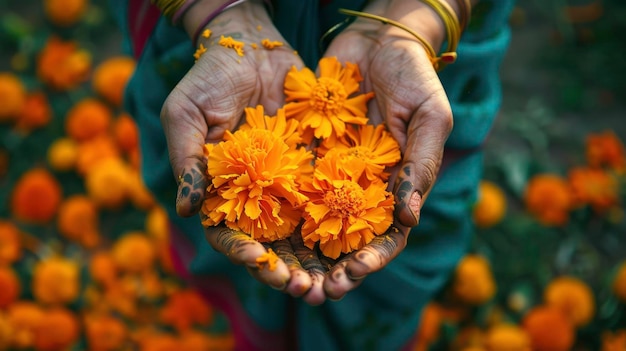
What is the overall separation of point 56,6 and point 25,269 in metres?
1.08

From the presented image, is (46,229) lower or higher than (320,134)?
lower

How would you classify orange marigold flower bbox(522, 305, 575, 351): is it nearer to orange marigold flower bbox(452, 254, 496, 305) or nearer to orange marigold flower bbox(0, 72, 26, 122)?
orange marigold flower bbox(452, 254, 496, 305)

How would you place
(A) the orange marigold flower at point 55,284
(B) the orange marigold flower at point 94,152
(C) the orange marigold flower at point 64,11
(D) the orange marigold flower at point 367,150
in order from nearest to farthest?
(D) the orange marigold flower at point 367,150, (A) the orange marigold flower at point 55,284, (B) the orange marigold flower at point 94,152, (C) the orange marigold flower at point 64,11

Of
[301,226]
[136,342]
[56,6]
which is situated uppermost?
[301,226]

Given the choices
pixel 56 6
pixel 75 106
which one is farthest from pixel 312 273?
pixel 56 6

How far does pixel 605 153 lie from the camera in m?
2.29

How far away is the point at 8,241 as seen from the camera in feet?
6.88

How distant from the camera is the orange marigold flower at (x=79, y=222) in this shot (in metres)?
2.17

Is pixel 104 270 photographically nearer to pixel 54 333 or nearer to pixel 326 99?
pixel 54 333

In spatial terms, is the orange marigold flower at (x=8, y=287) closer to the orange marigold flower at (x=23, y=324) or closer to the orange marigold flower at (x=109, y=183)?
the orange marigold flower at (x=23, y=324)

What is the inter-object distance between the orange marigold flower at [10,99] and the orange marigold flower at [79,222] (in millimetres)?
427

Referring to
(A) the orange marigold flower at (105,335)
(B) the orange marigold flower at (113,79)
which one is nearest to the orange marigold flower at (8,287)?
(A) the orange marigold flower at (105,335)

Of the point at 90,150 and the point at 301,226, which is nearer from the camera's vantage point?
the point at 301,226

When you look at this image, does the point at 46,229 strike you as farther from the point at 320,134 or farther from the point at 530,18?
the point at 530,18
